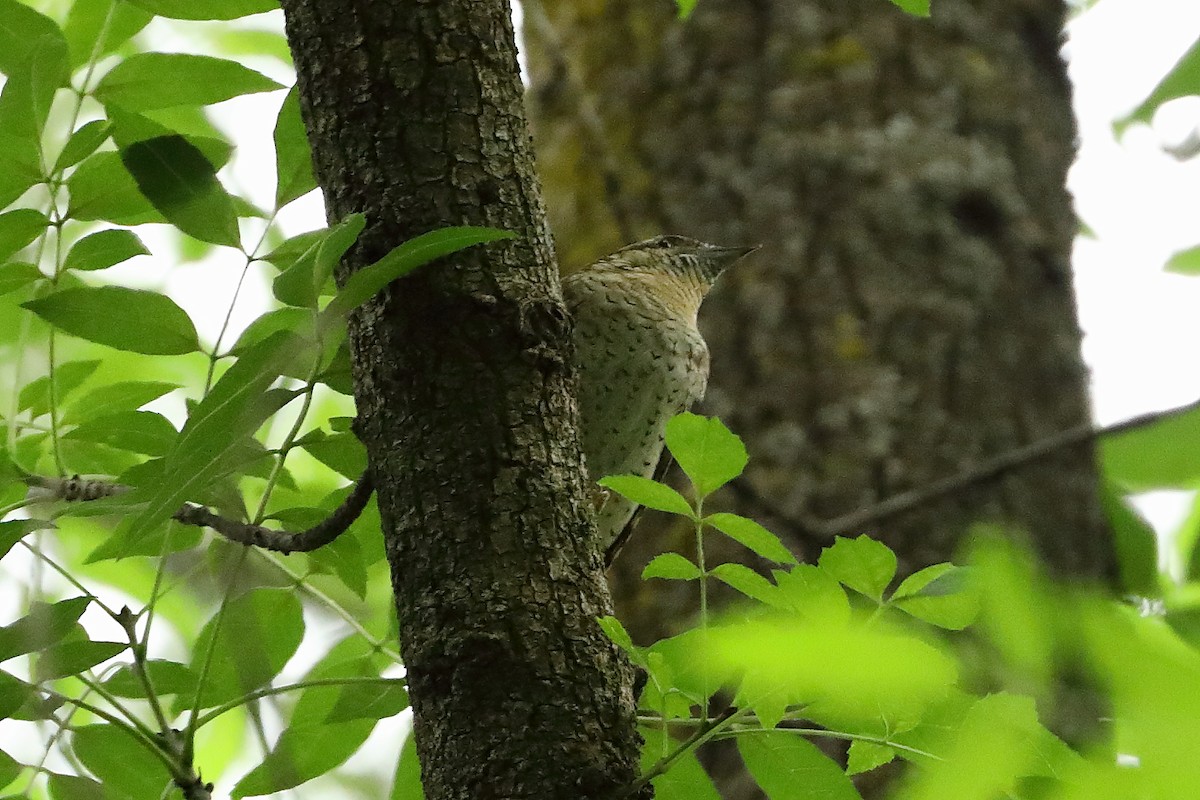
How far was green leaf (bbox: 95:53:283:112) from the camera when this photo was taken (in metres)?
1.29

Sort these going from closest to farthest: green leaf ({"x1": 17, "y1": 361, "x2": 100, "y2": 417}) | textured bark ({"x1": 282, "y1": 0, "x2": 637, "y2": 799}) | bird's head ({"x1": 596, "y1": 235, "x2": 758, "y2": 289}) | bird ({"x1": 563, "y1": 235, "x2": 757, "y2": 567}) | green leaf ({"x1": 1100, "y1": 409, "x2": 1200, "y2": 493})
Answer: green leaf ({"x1": 1100, "y1": 409, "x2": 1200, "y2": 493}), textured bark ({"x1": 282, "y1": 0, "x2": 637, "y2": 799}), green leaf ({"x1": 17, "y1": 361, "x2": 100, "y2": 417}), bird ({"x1": 563, "y1": 235, "x2": 757, "y2": 567}), bird's head ({"x1": 596, "y1": 235, "x2": 758, "y2": 289})

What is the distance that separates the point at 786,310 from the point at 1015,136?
0.73 meters

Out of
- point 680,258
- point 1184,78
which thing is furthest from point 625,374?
point 1184,78

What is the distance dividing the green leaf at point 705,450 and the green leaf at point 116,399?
63 cm

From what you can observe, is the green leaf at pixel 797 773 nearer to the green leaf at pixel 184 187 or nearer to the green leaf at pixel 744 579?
the green leaf at pixel 744 579

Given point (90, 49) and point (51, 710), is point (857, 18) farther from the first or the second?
point (51, 710)

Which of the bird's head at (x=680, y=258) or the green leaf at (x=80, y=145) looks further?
the bird's head at (x=680, y=258)

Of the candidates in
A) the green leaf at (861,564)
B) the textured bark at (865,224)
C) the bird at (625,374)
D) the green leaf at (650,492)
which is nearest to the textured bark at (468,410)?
the green leaf at (650,492)

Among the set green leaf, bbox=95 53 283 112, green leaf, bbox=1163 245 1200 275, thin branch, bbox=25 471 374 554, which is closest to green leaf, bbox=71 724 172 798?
thin branch, bbox=25 471 374 554

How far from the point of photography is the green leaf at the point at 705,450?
3.18ft

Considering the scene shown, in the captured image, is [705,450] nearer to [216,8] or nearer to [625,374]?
[216,8]

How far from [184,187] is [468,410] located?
35 centimetres

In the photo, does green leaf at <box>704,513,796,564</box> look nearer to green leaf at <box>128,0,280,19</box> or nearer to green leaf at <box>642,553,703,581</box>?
green leaf at <box>642,553,703,581</box>

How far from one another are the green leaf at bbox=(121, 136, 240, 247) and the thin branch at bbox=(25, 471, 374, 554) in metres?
0.26
